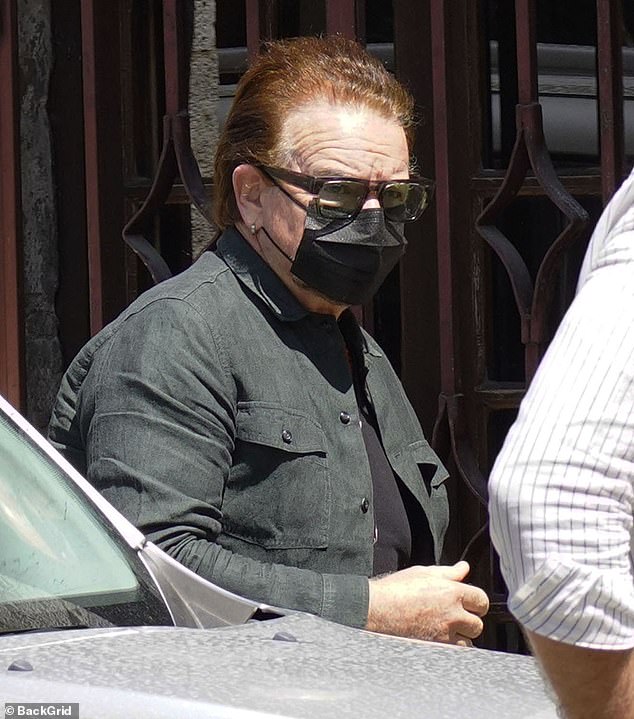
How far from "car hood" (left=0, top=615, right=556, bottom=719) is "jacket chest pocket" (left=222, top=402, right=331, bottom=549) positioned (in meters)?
0.49

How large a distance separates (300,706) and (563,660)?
0.38m

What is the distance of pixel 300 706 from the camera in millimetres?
1456

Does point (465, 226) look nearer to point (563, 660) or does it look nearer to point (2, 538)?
point (2, 538)

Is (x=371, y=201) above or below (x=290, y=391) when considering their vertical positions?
above

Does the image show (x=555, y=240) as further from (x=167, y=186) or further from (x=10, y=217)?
(x=10, y=217)

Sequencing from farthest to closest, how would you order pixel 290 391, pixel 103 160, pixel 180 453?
pixel 103 160 → pixel 290 391 → pixel 180 453

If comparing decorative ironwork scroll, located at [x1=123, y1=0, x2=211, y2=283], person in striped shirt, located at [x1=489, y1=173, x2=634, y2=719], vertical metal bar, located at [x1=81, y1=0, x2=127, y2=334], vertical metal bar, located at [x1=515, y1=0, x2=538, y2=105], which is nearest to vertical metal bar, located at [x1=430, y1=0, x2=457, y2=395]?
vertical metal bar, located at [x1=515, y1=0, x2=538, y2=105]

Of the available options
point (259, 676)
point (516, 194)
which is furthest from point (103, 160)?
point (259, 676)

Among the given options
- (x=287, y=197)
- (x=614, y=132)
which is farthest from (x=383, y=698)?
(x=614, y=132)

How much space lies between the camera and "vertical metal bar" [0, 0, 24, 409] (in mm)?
4078

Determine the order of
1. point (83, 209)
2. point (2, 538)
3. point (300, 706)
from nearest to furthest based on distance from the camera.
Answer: point (300, 706) → point (2, 538) → point (83, 209)

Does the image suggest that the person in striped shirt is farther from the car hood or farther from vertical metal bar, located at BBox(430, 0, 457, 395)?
vertical metal bar, located at BBox(430, 0, 457, 395)

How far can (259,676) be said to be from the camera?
155 cm

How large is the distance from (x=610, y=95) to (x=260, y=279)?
1428 mm
